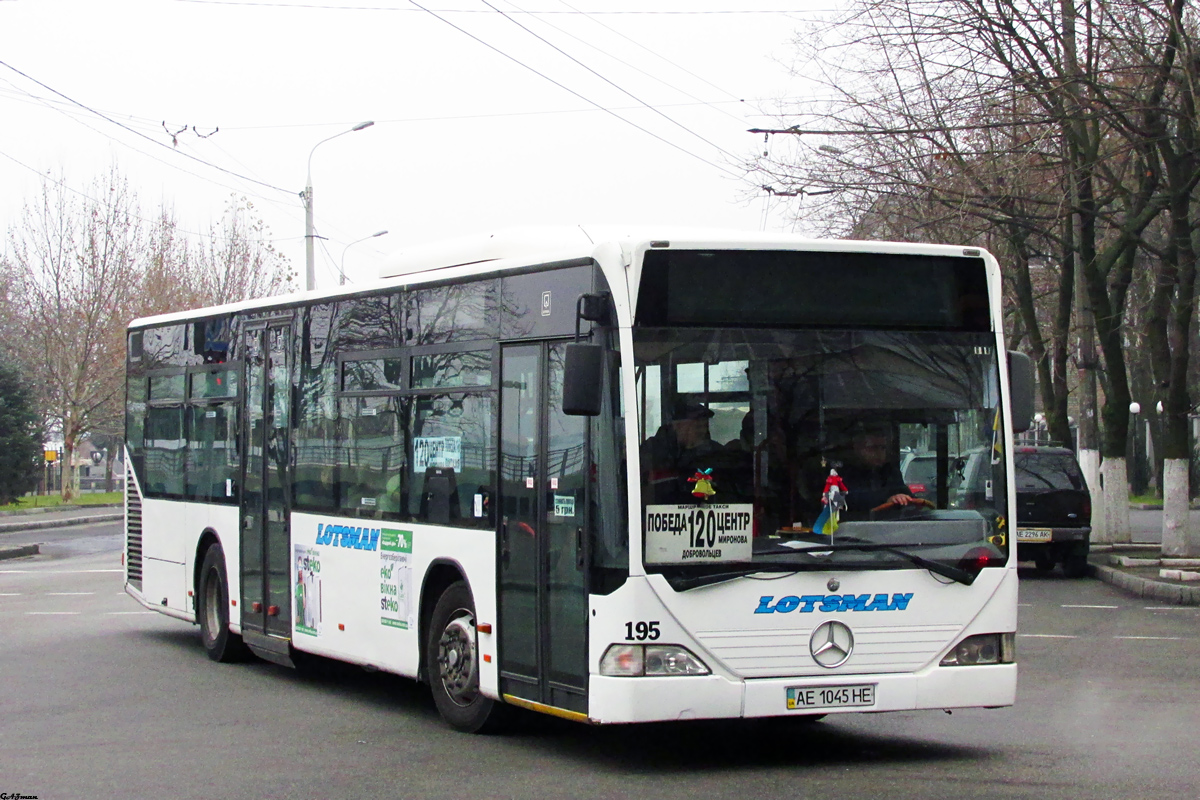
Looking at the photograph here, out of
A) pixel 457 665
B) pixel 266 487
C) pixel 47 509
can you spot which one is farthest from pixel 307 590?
pixel 47 509

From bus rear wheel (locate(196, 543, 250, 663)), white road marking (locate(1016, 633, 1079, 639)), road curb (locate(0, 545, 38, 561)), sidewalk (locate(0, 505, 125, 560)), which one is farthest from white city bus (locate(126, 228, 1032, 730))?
sidewalk (locate(0, 505, 125, 560))

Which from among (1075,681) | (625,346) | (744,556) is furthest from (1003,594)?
(1075,681)

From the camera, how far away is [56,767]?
8523mm

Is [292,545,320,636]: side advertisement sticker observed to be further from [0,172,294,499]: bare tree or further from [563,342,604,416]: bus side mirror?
[0,172,294,499]: bare tree

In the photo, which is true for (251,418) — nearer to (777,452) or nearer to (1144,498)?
(777,452)

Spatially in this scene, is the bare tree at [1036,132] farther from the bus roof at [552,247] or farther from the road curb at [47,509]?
the road curb at [47,509]

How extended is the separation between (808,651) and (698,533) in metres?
0.84

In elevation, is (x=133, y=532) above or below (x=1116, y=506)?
above

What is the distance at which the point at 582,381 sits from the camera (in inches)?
304

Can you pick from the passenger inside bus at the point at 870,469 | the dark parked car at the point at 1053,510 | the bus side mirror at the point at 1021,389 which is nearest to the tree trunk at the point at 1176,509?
the dark parked car at the point at 1053,510

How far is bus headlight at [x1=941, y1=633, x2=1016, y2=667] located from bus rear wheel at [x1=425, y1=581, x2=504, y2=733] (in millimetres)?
2637

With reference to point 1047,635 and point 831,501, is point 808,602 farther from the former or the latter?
point 1047,635

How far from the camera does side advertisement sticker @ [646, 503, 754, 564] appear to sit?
26.1 ft

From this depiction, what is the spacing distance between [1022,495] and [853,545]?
14740 millimetres
